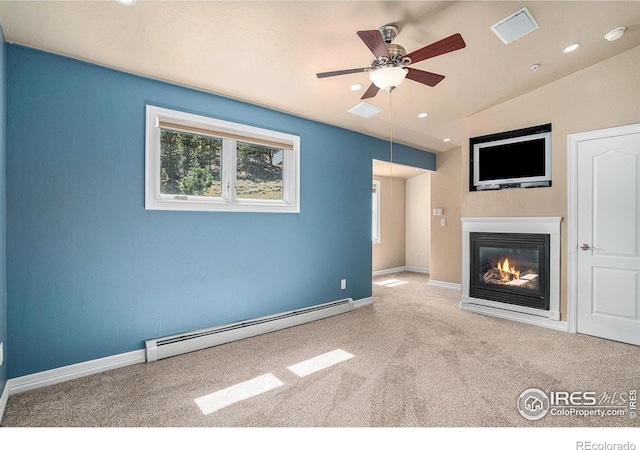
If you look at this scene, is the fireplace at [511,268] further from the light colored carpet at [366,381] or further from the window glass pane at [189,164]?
the window glass pane at [189,164]

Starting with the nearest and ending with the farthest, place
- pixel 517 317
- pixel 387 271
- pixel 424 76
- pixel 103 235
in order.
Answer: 1. pixel 424 76
2. pixel 103 235
3. pixel 517 317
4. pixel 387 271

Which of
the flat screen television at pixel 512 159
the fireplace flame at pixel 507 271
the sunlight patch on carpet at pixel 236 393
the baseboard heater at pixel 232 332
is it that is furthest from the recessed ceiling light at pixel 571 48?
the sunlight patch on carpet at pixel 236 393

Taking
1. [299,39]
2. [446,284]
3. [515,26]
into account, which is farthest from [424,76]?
[446,284]

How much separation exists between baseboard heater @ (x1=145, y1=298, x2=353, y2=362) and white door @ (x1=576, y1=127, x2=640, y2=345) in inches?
109

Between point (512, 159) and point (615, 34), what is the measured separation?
4.92ft

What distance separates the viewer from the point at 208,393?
2.22 metres

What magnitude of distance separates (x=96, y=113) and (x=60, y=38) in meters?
0.54

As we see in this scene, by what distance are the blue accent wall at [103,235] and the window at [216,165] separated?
9 cm

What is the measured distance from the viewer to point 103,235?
2.57m

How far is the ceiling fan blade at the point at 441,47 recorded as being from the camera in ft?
6.04

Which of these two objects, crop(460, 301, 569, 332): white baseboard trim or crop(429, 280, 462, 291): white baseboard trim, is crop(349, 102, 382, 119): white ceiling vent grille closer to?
crop(460, 301, 569, 332): white baseboard trim

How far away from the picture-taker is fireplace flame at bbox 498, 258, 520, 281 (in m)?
3.98

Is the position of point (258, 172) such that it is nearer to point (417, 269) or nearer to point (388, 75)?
point (388, 75)
